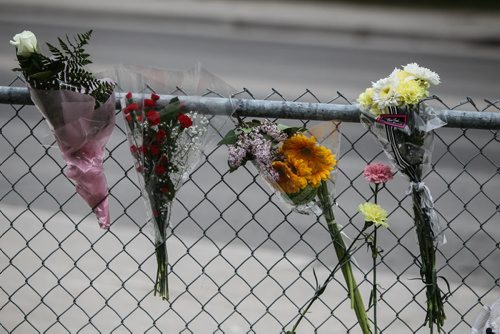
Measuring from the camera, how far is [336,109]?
8.38 feet

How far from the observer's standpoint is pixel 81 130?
2441 mm

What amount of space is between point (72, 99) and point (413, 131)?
3.47 feet

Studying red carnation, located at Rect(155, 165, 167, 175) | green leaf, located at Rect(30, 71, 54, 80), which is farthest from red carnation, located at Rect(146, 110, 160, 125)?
green leaf, located at Rect(30, 71, 54, 80)

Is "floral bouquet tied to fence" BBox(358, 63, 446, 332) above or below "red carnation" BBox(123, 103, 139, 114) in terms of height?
above

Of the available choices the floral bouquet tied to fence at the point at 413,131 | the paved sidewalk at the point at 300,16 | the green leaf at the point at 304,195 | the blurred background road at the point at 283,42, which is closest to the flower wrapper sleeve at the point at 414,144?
the floral bouquet tied to fence at the point at 413,131

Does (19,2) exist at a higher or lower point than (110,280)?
higher

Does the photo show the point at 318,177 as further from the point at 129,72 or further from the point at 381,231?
the point at 381,231

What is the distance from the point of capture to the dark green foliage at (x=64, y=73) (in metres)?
2.37

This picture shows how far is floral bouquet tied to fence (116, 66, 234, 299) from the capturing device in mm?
2402

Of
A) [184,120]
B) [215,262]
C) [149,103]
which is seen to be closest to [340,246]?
[184,120]

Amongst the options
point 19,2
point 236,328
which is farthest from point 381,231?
point 19,2

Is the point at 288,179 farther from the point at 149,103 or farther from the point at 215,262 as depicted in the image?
the point at 215,262

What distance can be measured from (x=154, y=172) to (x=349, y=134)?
14.0 ft

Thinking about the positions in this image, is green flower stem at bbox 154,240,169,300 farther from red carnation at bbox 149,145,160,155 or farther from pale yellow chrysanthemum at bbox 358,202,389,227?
pale yellow chrysanthemum at bbox 358,202,389,227
